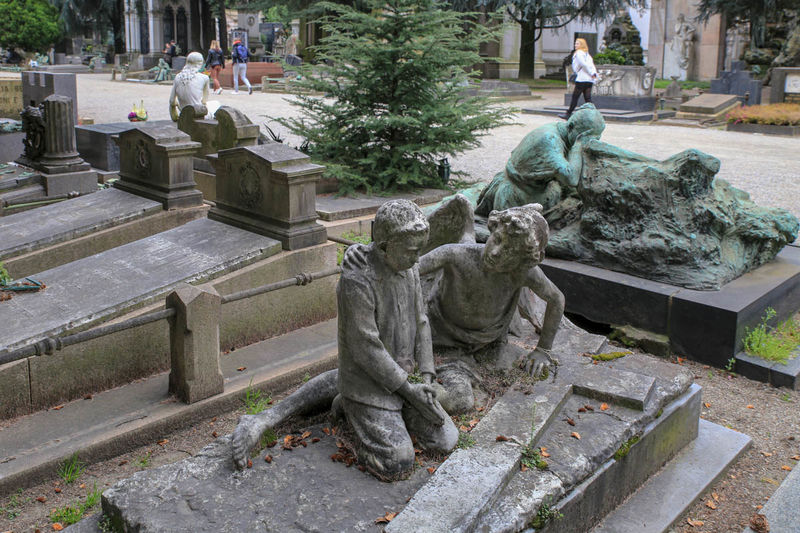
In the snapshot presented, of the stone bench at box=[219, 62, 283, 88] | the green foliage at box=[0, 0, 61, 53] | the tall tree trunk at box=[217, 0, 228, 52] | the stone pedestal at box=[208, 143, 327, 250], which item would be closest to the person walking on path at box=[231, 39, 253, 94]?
the stone bench at box=[219, 62, 283, 88]

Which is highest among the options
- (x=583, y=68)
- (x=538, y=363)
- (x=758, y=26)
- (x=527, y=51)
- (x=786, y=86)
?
(x=758, y=26)

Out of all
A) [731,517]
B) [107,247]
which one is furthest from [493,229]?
[107,247]

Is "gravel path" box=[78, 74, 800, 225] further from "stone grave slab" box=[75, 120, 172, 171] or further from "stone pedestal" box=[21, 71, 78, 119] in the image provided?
"stone pedestal" box=[21, 71, 78, 119]

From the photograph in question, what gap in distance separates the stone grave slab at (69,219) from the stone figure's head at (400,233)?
4.80 m

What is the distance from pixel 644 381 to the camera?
4500 mm

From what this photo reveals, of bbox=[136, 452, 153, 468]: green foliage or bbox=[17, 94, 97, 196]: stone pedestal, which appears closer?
bbox=[136, 452, 153, 468]: green foliage

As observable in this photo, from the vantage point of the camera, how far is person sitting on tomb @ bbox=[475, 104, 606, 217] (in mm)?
7262

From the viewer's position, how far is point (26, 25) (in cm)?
4597

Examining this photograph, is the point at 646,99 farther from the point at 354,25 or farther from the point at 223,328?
the point at 223,328

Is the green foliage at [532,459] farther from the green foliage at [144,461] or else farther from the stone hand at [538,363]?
the green foliage at [144,461]

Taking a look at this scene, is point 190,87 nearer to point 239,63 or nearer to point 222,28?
point 239,63

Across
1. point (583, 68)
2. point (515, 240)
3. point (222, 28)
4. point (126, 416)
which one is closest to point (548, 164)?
point (515, 240)

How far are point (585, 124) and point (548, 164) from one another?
1.89 ft

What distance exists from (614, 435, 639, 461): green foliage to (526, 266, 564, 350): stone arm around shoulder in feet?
2.37
